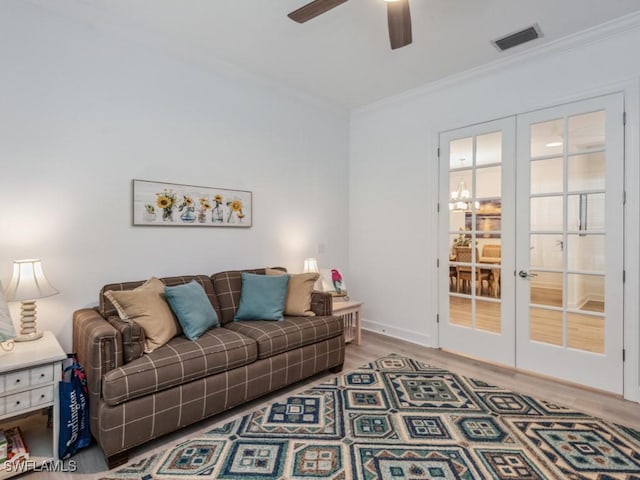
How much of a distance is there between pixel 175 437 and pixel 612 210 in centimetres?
351

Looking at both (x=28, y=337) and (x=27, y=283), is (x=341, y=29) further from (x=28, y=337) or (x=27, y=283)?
(x=28, y=337)

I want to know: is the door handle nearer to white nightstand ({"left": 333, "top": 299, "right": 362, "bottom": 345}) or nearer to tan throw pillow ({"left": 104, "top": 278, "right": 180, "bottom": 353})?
white nightstand ({"left": 333, "top": 299, "right": 362, "bottom": 345})

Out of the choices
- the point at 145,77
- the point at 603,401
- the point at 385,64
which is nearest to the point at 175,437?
the point at 145,77

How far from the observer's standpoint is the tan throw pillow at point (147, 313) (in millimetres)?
2311

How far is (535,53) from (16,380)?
169 inches

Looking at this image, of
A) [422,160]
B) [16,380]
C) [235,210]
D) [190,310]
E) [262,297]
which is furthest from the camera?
[422,160]

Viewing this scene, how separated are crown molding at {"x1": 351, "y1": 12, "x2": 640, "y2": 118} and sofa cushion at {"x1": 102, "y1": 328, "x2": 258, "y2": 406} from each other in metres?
3.15

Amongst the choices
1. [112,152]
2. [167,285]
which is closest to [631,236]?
[167,285]

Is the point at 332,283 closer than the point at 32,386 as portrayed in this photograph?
No

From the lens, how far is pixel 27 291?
212 centimetres

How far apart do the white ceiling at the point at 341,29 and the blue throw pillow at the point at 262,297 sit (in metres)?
2.01

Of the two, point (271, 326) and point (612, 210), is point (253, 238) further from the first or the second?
point (612, 210)

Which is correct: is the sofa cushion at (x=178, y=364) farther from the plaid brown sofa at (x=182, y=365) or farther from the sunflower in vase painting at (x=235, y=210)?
the sunflower in vase painting at (x=235, y=210)

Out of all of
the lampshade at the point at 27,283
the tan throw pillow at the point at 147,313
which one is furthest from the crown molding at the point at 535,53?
the lampshade at the point at 27,283
